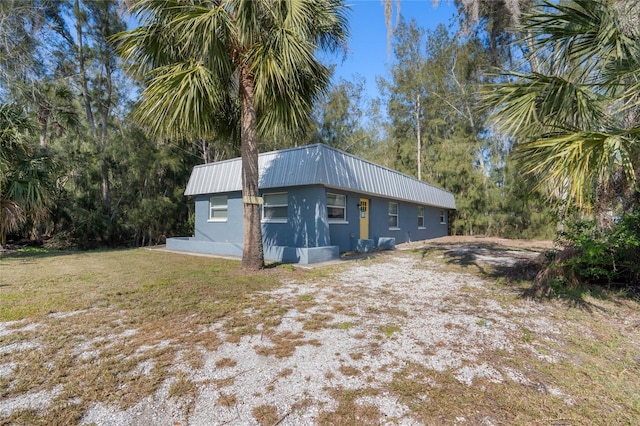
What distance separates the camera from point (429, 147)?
21797mm

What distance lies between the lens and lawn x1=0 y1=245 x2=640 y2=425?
2.24 meters

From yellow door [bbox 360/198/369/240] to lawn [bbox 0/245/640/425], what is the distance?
630 centimetres

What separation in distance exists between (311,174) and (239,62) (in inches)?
146

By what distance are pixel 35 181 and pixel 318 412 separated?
1191 cm

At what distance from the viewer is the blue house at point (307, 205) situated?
9.65m

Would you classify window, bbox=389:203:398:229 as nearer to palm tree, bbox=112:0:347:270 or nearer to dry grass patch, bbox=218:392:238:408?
palm tree, bbox=112:0:347:270

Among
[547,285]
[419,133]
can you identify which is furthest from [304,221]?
[419,133]

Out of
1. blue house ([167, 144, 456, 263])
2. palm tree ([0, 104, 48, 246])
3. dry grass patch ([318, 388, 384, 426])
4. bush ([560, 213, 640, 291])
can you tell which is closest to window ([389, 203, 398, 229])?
blue house ([167, 144, 456, 263])

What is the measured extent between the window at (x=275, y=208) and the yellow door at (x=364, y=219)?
303 cm

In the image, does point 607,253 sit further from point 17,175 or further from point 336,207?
point 17,175

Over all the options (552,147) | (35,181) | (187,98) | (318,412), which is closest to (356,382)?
(318,412)

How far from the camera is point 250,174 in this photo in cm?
706

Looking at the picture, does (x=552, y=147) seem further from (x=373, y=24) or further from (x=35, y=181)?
(x=35, y=181)

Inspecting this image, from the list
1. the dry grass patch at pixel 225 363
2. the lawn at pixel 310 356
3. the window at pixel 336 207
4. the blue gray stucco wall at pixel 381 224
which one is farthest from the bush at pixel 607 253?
the blue gray stucco wall at pixel 381 224
